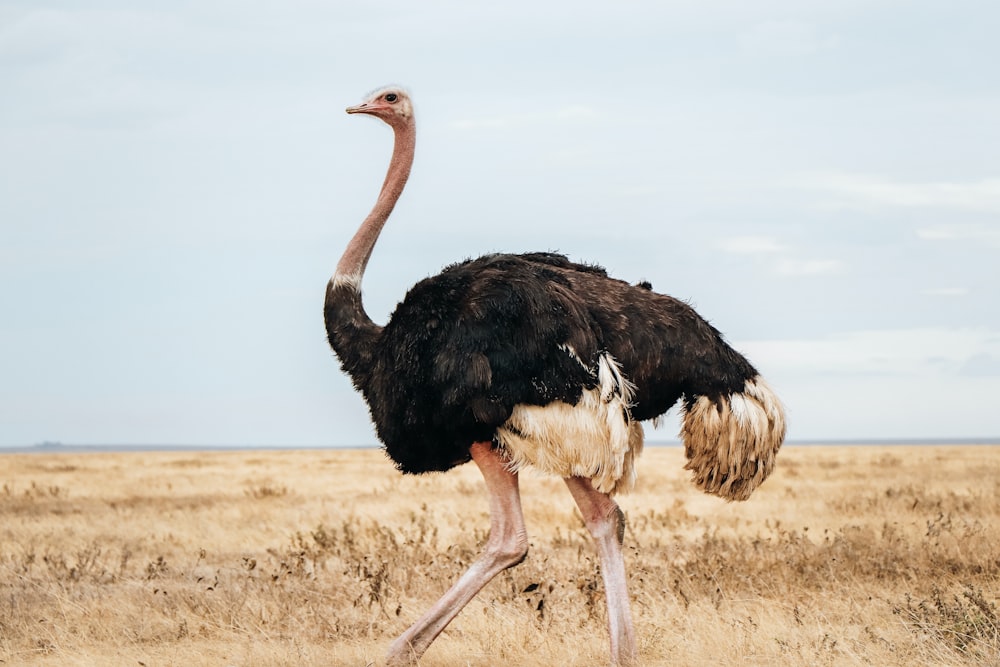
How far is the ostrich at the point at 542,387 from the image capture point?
6.09 m

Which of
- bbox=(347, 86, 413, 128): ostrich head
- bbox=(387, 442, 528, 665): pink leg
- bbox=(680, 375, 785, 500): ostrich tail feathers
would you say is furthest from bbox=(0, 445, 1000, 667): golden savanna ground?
bbox=(347, 86, 413, 128): ostrich head

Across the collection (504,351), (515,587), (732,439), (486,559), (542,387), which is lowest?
(515,587)

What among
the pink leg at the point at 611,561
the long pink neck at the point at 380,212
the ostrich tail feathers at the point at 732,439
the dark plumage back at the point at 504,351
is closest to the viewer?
the dark plumage back at the point at 504,351

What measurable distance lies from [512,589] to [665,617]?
1270 millimetres

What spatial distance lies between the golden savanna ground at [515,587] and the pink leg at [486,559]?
0.33 metres

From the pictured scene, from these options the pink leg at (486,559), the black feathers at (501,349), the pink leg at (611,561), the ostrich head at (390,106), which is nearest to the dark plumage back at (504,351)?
the black feathers at (501,349)

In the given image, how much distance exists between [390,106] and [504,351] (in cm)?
207

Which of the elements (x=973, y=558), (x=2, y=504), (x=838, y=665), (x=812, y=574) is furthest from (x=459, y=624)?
(x=2, y=504)

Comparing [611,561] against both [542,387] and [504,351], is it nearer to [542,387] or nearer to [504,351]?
[542,387]

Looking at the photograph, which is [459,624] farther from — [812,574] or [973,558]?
[973,558]

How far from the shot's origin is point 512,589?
8.83 metres

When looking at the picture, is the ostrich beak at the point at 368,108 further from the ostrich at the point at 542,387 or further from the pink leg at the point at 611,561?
the pink leg at the point at 611,561

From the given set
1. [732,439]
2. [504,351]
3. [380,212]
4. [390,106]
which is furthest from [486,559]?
[390,106]

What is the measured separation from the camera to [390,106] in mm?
7480
